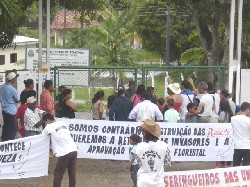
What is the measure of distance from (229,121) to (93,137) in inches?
111

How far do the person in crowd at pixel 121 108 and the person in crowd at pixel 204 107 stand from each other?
1548 mm

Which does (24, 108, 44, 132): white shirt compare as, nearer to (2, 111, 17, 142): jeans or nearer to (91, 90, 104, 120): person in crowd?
(2, 111, 17, 142): jeans

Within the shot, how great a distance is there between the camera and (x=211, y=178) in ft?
33.9

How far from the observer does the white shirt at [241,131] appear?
480 inches

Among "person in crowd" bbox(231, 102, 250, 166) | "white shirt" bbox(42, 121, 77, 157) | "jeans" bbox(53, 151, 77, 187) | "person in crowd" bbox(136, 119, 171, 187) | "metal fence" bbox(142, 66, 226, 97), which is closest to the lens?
"person in crowd" bbox(136, 119, 171, 187)

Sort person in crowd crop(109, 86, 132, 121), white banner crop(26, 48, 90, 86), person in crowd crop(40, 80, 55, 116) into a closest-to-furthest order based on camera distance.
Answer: person in crowd crop(40, 80, 55, 116)
person in crowd crop(109, 86, 132, 121)
white banner crop(26, 48, 90, 86)

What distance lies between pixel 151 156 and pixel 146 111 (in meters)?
4.85

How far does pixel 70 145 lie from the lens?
11.2 metres

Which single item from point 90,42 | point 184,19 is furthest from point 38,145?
point 184,19

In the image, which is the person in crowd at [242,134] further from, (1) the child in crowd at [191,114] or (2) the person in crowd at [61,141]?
(2) the person in crowd at [61,141]

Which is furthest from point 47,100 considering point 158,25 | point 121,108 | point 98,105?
point 158,25

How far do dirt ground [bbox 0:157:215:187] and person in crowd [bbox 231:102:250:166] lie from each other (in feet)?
7.15

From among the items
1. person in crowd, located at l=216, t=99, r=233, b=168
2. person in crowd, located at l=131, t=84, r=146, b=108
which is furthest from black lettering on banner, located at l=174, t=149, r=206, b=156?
person in crowd, located at l=131, t=84, r=146, b=108

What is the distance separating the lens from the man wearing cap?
1473cm
